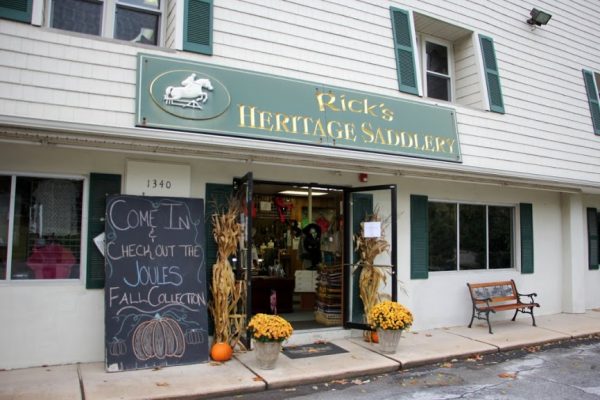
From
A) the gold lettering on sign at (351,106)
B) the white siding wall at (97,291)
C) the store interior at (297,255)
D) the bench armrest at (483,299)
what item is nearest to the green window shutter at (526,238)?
the white siding wall at (97,291)

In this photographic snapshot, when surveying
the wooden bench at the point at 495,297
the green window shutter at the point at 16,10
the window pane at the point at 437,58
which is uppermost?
the window pane at the point at 437,58

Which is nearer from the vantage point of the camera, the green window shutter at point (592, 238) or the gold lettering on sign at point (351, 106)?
the gold lettering on sign at point (351, 106)

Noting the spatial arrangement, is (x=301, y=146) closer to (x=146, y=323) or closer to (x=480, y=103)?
(x=146, y=323)

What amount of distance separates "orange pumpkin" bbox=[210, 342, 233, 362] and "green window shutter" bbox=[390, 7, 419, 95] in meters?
5.07

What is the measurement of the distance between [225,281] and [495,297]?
17.7 feet

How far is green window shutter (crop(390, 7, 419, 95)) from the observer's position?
830 cm

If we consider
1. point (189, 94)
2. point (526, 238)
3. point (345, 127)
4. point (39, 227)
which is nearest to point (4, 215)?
point (39, 227)

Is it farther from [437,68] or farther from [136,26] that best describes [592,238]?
[136,26]

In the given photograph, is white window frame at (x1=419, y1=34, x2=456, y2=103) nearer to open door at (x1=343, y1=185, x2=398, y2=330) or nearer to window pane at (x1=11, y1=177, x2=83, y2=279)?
open door at (x1=343, y1=185, x2=398, y2=330)

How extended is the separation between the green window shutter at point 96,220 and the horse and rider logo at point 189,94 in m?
1.23

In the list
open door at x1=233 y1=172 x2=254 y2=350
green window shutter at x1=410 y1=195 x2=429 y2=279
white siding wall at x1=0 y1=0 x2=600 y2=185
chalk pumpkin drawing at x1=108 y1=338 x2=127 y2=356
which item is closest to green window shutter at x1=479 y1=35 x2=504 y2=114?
white siding wall at x1=0 y1=0 x2=600 y2=185

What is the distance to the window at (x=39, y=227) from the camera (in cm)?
582

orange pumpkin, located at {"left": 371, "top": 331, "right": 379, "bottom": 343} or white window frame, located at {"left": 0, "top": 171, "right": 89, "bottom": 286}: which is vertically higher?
white window frame, located at {"left": 0, "top": 171, "right": 89, "bottom": 286}

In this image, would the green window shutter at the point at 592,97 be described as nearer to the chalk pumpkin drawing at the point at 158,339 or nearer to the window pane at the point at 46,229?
the chalk pumpkin drawing at the point at 158,339
